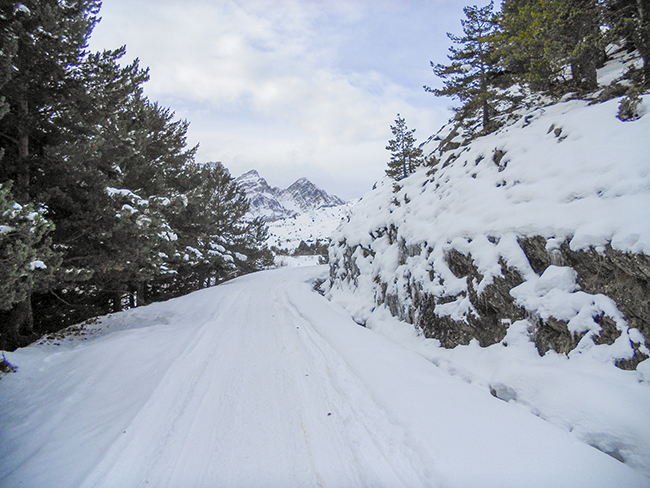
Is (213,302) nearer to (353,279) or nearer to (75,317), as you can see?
(75,317)

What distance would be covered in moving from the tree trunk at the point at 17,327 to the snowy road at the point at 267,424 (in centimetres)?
87

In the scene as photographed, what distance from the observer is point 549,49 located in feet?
24.4

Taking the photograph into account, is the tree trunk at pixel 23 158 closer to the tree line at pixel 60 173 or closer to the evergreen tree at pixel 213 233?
the tree line at pixel 60 173

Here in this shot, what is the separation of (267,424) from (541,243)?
17.7 ft

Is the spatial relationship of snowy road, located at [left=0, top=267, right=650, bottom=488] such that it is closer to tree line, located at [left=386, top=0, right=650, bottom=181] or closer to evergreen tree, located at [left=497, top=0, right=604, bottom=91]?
tree line, located at [left=386, top=0, right=650, bottom=181]

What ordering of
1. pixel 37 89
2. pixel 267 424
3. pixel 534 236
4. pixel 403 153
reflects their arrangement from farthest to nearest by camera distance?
pixel 403 153 < pixel 37 89 < pixel 534 236 < pixel 267 424

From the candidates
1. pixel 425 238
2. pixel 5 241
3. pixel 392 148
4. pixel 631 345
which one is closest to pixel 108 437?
pixel 5 241

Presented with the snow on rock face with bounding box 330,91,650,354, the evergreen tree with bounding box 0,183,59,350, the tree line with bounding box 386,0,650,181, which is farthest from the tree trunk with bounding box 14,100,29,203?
the tree line with bounding box 386,0,650,181

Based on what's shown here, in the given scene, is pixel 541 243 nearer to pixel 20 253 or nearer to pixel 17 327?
pixel 20 253

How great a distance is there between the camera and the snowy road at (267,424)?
275 centimetres

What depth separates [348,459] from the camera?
3008mm

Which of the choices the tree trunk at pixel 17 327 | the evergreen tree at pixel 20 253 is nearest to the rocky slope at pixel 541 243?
the evergreen tree at pixel 20 253

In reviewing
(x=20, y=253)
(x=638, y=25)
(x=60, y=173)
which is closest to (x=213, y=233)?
(x=60, y=173)

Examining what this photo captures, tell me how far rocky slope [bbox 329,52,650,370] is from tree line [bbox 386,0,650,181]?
848 mm
